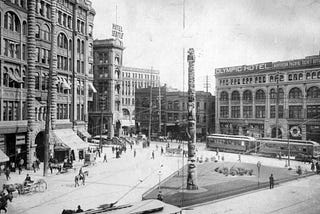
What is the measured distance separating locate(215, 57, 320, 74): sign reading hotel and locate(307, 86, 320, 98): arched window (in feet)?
13.5

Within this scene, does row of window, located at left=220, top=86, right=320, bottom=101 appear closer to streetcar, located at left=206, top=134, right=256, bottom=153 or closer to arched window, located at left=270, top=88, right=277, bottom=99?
arched window, located at left=270, top=88, right=277, bottom=99

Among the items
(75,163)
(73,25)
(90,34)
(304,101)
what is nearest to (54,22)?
(73,25)

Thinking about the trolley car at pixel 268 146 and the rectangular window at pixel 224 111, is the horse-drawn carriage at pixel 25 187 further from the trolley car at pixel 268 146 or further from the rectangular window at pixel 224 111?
the rectangular window at pixel 224 111

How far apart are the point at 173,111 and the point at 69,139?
3965cm

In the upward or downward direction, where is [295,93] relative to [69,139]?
upward

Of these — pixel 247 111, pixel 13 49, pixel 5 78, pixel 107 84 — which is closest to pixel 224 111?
pixel 247 111

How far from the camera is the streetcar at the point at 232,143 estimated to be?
52.3m

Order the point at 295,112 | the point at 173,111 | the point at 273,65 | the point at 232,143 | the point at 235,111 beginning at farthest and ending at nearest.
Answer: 1. the point at 173,111
2. the point at 235,111
3. the point at 273,65
4. the point at 295,112
5. the point at 232,143

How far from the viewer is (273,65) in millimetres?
59094

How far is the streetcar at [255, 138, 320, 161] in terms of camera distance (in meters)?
44.5

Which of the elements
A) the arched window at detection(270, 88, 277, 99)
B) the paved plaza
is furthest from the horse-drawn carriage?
the arched window at detection(270, 88, 277, 99)

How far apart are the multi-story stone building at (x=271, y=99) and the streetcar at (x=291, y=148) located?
70.8 inches

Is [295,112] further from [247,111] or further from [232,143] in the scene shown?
[232,143]

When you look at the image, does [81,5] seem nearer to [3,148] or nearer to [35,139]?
[35,139]
